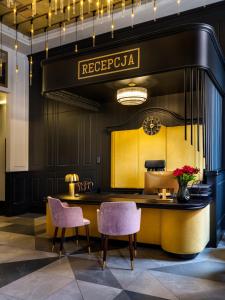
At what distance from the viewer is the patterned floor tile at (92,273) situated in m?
3.24

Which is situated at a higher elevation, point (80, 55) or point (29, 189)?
point (80, 55)

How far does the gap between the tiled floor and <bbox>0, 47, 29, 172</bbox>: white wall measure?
11.4ft

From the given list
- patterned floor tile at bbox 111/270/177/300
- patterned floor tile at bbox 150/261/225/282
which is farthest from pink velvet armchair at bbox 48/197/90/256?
patterned floor tile at bbox 150/261/225/282

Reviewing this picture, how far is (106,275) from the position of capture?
134 inches

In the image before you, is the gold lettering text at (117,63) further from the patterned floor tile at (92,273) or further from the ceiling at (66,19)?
the patterned floor tile at (92,273)

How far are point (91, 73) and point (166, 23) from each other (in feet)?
8.78

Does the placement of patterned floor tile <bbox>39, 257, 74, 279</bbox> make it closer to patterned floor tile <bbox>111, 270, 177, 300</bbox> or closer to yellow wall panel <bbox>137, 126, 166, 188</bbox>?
patterned floor tile <bbox>111, 270, 177, 300</bbox>

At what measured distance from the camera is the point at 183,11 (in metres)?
5.95

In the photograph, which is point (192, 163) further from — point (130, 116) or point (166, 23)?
point (166, 23)

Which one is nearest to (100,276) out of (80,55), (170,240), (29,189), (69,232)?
(170,240)

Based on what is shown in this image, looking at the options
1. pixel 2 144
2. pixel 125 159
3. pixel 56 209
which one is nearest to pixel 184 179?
pixel 56 209

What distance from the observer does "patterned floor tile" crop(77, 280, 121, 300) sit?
2.86m

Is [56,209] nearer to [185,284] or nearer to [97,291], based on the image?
[97,291]

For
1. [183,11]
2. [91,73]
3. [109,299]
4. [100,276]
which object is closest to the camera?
[109,299]
